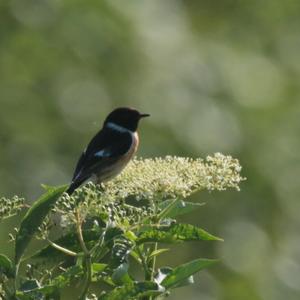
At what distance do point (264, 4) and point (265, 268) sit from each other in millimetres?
5730

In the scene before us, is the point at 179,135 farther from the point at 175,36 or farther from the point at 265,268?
the point at 175,36

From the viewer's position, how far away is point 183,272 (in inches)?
98.8

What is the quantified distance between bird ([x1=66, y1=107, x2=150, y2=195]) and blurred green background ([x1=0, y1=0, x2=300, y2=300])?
8.30 feet

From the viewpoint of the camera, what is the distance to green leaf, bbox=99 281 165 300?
94.1 inches

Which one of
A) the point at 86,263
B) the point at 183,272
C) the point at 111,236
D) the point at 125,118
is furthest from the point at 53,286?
the point at 125,118

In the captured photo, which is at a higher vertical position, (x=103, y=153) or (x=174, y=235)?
(x=103, y=153)

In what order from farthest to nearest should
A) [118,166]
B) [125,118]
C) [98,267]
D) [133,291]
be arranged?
[125,118]
[118,166]
[98,267]
[133,291]

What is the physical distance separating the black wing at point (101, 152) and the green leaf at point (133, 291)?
2.76m

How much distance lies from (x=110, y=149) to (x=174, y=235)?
348 centimetres

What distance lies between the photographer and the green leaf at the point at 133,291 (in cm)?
239

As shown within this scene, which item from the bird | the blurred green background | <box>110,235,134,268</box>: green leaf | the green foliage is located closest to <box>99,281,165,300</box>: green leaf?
the green foliage

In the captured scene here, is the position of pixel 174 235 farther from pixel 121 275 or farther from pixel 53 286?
pixel 53 286

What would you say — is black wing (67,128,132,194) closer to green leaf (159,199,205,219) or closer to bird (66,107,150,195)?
bird (66,107,150,195)

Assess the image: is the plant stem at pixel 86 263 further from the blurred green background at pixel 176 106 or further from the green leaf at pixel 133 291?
the blurred green background at pixel 176 106
